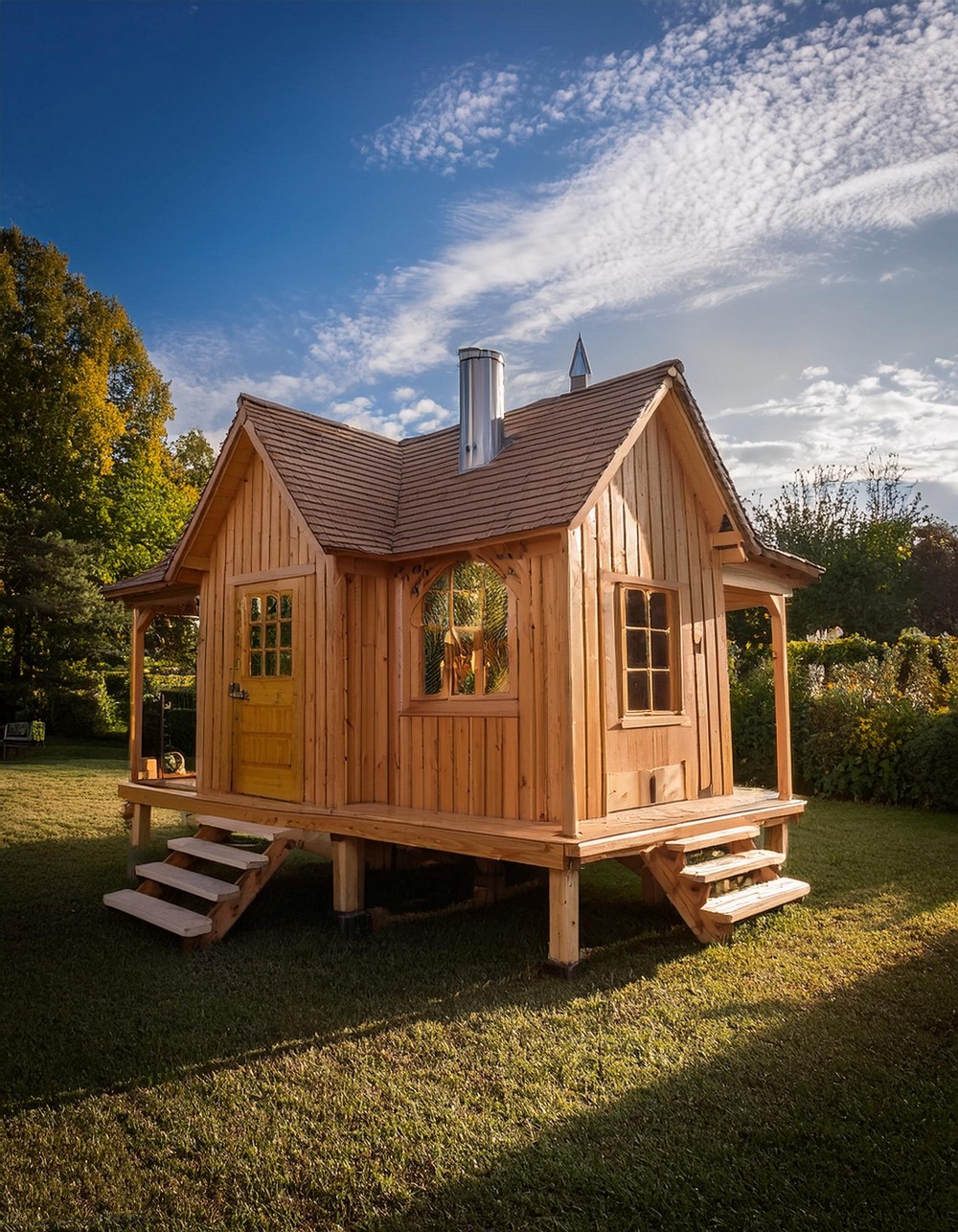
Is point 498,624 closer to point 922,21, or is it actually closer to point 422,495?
point 422,495

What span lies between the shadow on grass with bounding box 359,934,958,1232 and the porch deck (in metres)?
1.67

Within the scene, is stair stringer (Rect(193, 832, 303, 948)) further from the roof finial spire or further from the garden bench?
the garden bench

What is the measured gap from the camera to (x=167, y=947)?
6.91m

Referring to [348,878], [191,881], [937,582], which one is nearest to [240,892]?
[191,881]

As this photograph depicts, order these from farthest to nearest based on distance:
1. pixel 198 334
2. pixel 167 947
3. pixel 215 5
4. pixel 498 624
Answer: pixel 198 334
pixel 215 5
pixel 498 624
pixel 167 947

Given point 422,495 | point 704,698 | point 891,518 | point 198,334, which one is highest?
point 198,334

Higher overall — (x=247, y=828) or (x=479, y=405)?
(x=479, y=405)

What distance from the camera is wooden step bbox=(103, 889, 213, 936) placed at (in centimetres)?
672

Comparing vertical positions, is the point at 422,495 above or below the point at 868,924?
above

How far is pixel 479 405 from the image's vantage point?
340 inches

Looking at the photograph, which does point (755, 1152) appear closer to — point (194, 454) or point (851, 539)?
point (851, 539)

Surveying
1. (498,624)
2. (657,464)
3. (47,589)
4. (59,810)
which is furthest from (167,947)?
(47,589)

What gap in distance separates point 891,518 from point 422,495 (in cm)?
2632

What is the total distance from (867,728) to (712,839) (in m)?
7.72
